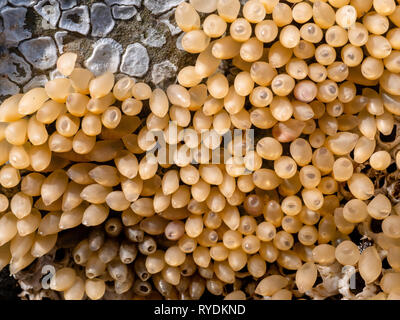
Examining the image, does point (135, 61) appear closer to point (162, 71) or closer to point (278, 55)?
point (162, 71)

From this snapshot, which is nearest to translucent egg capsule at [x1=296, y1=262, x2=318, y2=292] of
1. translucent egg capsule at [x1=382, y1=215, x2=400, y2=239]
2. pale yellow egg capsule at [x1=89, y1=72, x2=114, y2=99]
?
translucent egg capsule at [x1=382, y1=215, x2=400, y2=239]

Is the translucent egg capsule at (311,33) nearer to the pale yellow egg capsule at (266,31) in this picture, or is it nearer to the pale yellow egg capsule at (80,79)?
the pale yellow egg capsule at (266,31)

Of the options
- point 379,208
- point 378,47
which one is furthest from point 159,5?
point 379,208

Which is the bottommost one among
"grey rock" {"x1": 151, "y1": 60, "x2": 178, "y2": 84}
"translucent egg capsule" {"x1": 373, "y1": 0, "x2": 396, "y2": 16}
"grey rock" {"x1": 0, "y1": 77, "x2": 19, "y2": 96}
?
"grey rock" {"x1": 0, "y1": 77, "x2": 19, "y2": 96}

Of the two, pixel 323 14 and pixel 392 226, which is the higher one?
pixel 323 14

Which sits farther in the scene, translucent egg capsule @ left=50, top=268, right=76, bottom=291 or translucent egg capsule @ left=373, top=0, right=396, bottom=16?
translucent egg capsule @ left=50, top=268, right=76, bottom=291

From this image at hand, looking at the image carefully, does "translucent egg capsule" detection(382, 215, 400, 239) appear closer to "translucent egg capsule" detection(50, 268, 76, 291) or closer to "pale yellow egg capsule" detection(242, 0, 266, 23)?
"pale yellow egg capsule" detection(242, 0, 266, 23)
